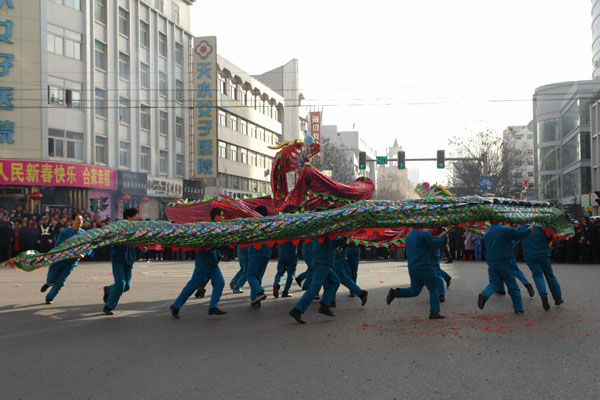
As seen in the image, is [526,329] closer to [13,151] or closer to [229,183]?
[13,151]

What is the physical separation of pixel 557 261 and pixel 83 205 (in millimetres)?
22373

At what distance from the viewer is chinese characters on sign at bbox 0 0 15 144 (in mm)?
28094

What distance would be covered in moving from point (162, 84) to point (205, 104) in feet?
10.4

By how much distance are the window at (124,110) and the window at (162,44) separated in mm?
5614

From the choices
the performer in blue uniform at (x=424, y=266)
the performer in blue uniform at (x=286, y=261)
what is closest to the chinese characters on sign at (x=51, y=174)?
the performer in blue uniform at (x=286, y=261)

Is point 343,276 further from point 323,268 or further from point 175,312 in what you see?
point 175,312

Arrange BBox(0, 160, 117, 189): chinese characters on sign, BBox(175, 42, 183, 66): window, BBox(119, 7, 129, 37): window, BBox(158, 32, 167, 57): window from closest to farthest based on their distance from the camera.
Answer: BBox(0, 160, 117, 189): chinese characters on sign → BBox(119, 7, 129, 37): window → BBox(158, 32, 167, 57): window → BBox(175, 42, 183, 66): window

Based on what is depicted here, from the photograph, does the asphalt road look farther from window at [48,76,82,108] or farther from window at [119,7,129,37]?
window at [119,7,129,37]

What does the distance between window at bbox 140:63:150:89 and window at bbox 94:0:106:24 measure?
4.23 metres

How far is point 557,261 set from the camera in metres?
22.9

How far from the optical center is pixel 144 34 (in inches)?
1500

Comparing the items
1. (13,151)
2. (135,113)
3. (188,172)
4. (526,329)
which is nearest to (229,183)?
(188,172)

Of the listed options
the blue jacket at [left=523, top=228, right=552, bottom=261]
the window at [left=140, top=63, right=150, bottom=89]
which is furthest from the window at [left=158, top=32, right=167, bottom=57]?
the blue jacket at [left=523, top=228, right=552, bottom=261]

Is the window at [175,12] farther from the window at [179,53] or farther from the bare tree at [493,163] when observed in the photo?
the bare tree at [493,163]
